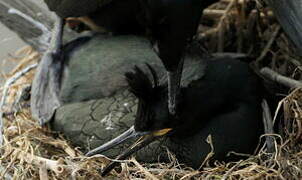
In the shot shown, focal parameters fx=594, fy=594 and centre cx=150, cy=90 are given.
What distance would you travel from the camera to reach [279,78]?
72.2 inches

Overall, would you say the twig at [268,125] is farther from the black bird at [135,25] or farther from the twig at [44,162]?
the twig at [44,162]

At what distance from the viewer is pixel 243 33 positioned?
2176 mm

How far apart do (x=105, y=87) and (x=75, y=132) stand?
0.17 meters

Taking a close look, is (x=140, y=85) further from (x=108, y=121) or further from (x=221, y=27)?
(x=221, y=27)

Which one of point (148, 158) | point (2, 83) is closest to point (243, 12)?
point (148, 158)

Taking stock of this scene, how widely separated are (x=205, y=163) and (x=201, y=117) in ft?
0.43

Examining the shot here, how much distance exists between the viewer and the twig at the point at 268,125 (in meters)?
1.62

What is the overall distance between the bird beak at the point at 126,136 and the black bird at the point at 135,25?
8 cm

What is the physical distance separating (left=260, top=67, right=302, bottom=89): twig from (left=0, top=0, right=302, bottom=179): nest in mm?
34

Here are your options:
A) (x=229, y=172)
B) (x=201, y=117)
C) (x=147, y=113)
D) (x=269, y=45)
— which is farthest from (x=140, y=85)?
(x=269, y=45)

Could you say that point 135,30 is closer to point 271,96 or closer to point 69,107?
point 69,107

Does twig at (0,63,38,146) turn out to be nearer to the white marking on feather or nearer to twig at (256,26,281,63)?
the white marking on feather

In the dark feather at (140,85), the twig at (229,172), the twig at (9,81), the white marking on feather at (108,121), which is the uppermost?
the dark feather at (140,85)

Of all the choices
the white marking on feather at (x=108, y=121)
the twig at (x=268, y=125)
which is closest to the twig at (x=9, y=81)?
the white marking on feather at (x=108, y=121)
